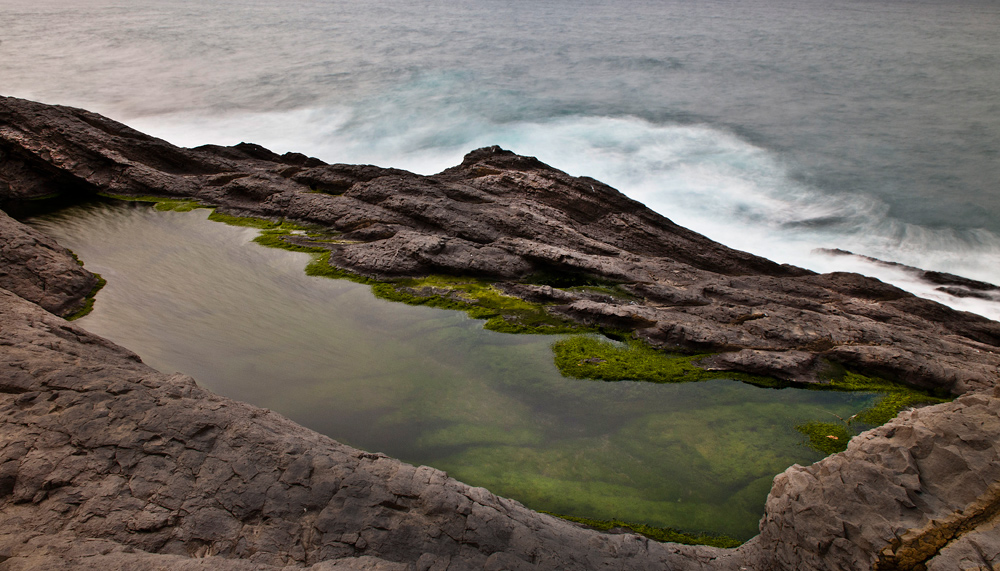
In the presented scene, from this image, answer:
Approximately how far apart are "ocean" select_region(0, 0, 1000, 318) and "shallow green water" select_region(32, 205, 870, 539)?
13.2 metres

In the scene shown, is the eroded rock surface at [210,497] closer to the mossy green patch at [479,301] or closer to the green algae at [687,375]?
the green algae at [687,375]

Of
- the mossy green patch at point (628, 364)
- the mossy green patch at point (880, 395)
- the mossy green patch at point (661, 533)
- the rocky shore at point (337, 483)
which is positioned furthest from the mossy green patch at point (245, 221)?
the mossy green patch at point (880, 395)

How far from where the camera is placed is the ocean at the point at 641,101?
2434 centimetres

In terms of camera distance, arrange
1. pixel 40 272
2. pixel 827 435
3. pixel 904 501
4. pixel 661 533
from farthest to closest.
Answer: pixel 40 272 → pixel 827 435 → pixel 661 533 → pixel 904 501

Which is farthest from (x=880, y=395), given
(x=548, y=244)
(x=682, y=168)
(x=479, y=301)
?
(x=682, y=168)

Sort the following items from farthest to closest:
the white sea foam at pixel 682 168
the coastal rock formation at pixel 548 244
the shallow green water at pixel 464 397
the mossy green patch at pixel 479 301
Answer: the white sea foam at pixel 682 168
the mossy green patch at pixel 479 301
the coastal rock formation at pixel 548 244
the shallow green water at pixel 464 397

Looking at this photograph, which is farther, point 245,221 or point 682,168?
point 682,168

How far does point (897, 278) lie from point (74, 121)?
90.9 ft

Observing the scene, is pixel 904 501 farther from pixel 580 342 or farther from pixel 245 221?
pixel 245 221

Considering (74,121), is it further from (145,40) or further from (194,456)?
(145,40)

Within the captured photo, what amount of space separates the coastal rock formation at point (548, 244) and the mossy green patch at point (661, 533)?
13.4 feet

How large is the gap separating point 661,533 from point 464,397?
12.6 feet

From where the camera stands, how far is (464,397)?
9.35 metres

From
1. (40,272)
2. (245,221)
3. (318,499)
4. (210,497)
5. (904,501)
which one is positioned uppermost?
(904,501)
